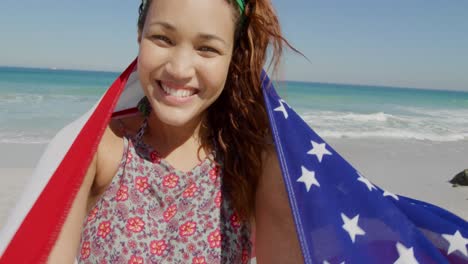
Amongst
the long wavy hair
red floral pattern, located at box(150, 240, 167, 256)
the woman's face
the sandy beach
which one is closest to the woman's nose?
the woman's face

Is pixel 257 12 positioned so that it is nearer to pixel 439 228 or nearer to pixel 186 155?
pixel 186 155

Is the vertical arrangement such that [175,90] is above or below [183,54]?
below

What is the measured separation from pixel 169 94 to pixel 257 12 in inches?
20.0

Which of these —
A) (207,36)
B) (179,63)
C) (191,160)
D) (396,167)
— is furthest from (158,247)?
(396,167)

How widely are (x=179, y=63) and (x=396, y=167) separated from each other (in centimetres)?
763

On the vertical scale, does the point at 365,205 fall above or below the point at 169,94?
below

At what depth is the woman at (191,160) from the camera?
5.60 ft

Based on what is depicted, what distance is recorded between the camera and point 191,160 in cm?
201

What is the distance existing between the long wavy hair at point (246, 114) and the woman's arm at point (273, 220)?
1.4 inches

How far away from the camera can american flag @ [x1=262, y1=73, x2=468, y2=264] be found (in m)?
1.78

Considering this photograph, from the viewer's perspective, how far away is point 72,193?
62.1 inches

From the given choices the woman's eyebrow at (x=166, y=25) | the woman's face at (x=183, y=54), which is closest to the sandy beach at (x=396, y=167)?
the woman's face at (x=183, y=54)

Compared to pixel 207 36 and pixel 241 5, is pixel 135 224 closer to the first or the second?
pixel 207 36

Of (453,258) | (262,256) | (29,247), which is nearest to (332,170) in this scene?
(262,256)
